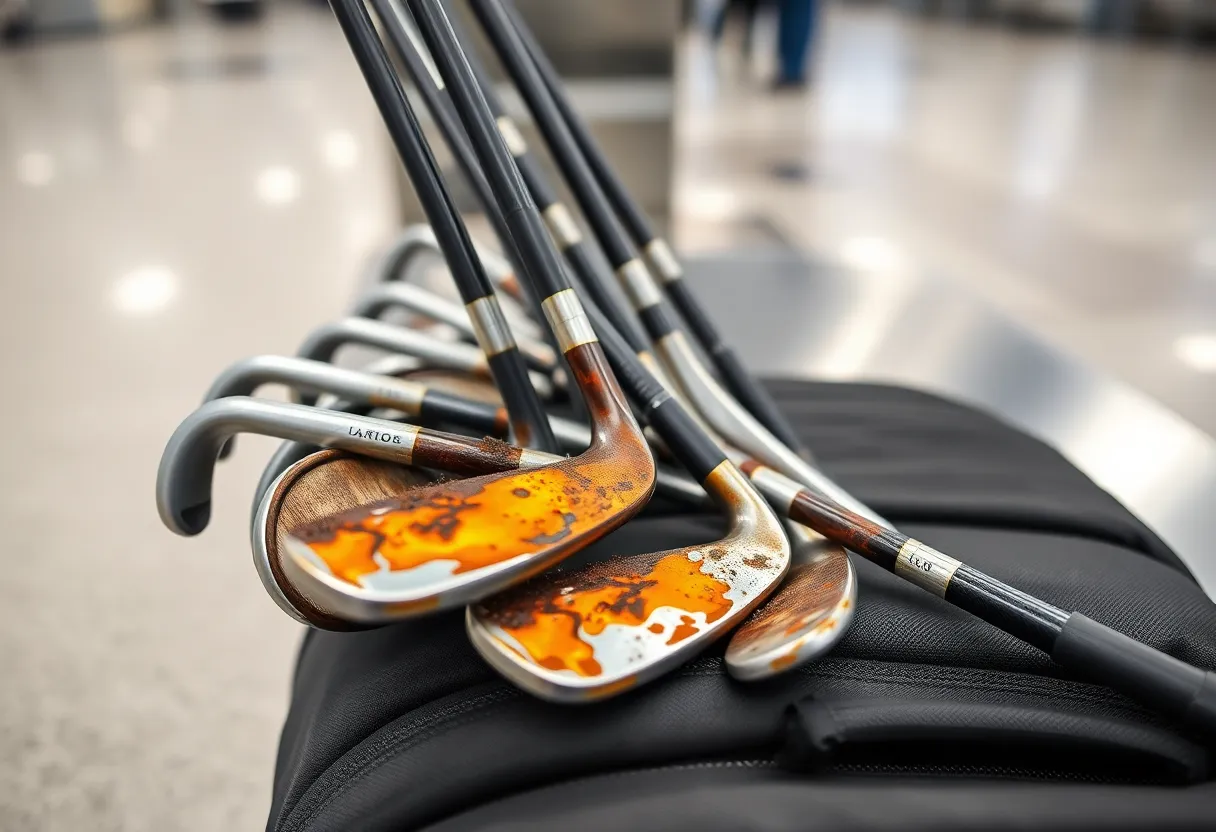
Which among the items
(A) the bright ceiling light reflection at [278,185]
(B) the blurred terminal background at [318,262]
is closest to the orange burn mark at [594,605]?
(B) the blurred terminal background at [318,262]

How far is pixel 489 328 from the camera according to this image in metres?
0.61

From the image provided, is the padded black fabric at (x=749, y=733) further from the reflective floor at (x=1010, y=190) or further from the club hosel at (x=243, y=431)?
the reflective floor at (x=1010, y=190)

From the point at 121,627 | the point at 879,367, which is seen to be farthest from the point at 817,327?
the point at 121,627

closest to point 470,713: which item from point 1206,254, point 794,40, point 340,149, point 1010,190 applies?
point 1206,254

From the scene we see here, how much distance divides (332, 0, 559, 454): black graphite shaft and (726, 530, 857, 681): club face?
0.17m

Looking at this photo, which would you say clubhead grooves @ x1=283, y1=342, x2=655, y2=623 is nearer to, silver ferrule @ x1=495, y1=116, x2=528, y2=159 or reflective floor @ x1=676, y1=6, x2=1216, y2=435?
silver ferrule @ x1=495, y1=116, x2=528, y2=159

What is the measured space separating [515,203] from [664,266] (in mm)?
294

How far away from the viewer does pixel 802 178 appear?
3611 millimetres

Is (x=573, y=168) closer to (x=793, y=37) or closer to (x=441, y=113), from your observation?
(x=441, y=113)

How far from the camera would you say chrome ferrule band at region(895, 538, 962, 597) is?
1.76ft

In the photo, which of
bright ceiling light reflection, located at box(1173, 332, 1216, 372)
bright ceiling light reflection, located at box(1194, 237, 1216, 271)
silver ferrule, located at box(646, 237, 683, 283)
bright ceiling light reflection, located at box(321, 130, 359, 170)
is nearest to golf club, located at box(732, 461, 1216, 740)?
silver ferrule, located at box(646, 237, 683, 283)

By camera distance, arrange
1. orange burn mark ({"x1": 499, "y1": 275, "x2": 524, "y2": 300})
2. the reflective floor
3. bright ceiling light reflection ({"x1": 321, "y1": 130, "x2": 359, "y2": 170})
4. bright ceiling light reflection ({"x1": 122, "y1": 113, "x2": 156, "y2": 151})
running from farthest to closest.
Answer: bright ceiling light reflection ({"x1": 122, "y1": 113, "x2": 156, "y2": 151}) < bright ceiling light reflection ({"x1": 321, "y1": 130, "x2": 359, "y2": 170}) < the reflective floor < orange burn mark ({"x1": 499, "y1": 275, "x2": 524, "y2": 300})

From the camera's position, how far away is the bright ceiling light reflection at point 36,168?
346 centimetres

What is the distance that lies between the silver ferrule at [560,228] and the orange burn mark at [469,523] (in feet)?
0.88
